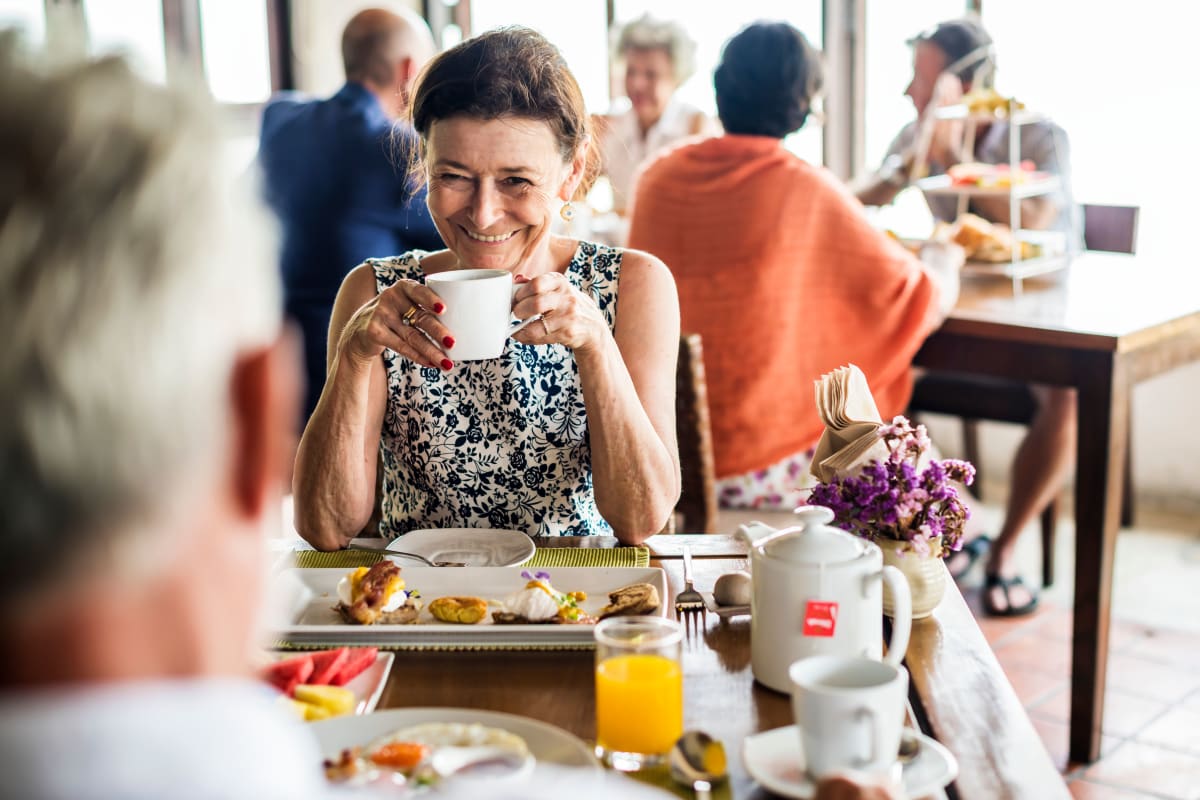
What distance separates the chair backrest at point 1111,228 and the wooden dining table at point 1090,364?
70 centimetres

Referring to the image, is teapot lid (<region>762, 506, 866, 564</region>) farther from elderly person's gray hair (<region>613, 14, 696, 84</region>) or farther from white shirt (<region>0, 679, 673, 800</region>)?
elderly person's gray hair (<region>613, 14, 696, 84</region>)

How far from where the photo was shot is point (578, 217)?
144 inches

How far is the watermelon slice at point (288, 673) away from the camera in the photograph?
40.7 inches

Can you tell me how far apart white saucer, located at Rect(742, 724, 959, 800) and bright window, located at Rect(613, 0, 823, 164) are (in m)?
3.86

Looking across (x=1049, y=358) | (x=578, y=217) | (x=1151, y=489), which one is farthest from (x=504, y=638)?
(x=1151, y=489)

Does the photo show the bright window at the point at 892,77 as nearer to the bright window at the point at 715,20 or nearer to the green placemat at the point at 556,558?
the bright window at the point at 715,20

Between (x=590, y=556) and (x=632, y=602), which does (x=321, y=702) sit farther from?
(x=590, y=556)

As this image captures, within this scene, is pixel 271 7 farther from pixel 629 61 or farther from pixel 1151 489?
pixel 1151 489

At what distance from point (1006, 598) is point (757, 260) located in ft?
4.06

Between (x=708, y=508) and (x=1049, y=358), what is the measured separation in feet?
2.59

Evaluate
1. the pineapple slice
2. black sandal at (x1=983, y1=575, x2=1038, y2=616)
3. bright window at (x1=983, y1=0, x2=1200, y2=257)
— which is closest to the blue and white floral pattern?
the pineapple slice

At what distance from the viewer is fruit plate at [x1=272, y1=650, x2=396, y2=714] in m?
1.04

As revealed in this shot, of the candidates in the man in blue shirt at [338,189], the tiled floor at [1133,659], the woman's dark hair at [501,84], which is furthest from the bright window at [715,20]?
the woman's dark hair at [501,84]

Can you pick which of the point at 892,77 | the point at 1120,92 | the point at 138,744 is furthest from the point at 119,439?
the point at 892,77
